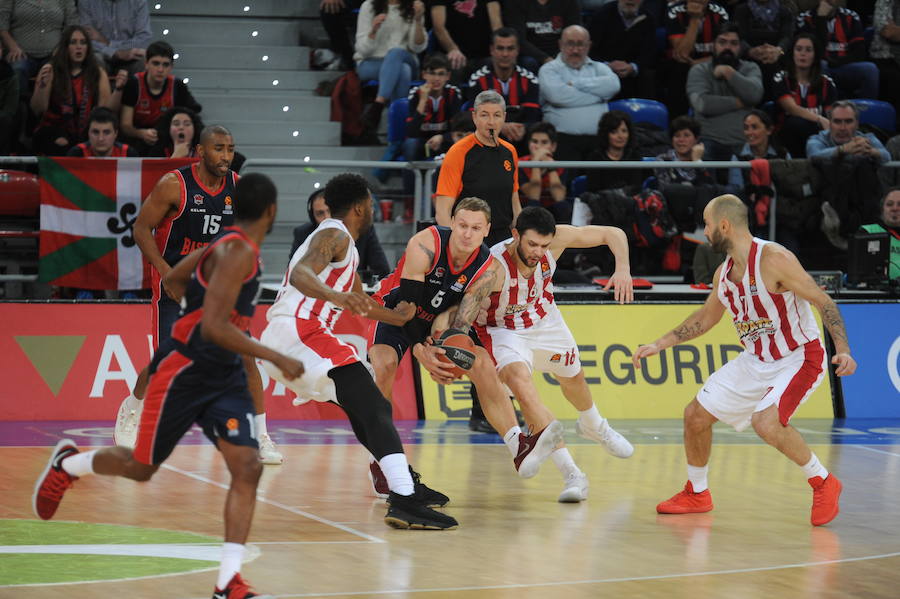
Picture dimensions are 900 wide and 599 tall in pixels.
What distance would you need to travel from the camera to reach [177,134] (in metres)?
12.2

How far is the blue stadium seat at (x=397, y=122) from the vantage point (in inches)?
534

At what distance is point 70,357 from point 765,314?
6054mm

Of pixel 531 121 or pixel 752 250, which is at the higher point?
pixel 531 121

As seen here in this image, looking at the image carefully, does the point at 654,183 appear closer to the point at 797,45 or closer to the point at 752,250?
the point at 797,45

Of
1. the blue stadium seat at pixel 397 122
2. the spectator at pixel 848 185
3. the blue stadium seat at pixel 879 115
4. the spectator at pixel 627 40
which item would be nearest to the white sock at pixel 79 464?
the blue stadium seat at pixel 397 122

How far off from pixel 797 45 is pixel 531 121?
11.4ft

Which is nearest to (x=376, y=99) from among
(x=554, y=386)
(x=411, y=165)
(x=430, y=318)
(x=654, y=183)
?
(x=411, y=165)

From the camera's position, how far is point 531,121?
13.7m

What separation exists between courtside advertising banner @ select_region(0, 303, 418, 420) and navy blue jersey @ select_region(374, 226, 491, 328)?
3.49 metres

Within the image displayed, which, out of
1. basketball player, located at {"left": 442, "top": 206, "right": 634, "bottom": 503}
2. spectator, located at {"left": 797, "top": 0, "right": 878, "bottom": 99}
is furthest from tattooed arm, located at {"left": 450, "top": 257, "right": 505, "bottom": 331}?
spectator, located at {"left": 797, "top": 0, "right": 878, "bottom": 99}

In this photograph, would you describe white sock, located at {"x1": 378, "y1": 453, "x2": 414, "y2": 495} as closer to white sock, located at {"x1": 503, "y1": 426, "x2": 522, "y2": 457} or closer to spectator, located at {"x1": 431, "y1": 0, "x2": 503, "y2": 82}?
white sock, located at {"x1": 503, "y1": 426, "x2": 522, "y2": 457}

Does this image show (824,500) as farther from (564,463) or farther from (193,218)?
(193,218)

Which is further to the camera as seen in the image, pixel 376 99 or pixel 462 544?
pixel 376 99

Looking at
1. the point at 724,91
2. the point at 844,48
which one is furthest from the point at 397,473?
the point at 844,48
